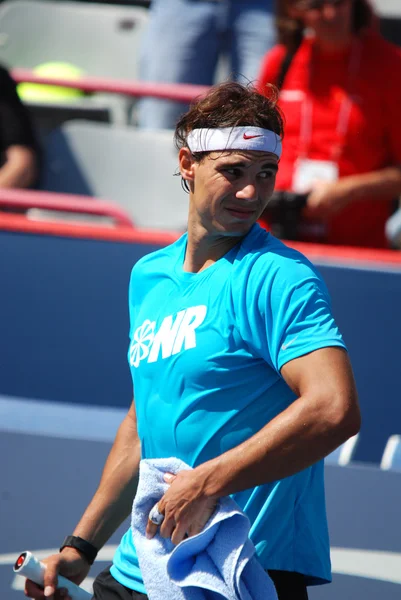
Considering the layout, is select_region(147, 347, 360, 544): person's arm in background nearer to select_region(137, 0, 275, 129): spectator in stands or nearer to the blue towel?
the blue towel

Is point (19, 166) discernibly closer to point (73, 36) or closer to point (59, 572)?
point (59, 572)

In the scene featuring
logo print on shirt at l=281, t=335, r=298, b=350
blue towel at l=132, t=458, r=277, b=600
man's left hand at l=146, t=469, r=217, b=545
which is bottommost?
blue towel at l=132, t=458, r=277, b=600

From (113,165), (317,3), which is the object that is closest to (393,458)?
(317,3)

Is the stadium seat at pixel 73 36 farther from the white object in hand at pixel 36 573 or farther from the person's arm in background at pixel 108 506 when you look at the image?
the white object in hand at pixel 36 573

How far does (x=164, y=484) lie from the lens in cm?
180

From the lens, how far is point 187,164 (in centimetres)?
206

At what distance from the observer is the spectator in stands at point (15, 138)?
4664 mm

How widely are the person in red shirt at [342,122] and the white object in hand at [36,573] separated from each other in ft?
6.42

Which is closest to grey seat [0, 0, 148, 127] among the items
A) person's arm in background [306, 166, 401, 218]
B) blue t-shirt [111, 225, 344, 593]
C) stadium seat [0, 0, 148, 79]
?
stadium seat [0, 0, 148, 79]

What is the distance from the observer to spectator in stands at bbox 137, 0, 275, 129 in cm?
522

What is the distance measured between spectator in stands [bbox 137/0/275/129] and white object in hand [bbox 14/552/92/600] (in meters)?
3.49

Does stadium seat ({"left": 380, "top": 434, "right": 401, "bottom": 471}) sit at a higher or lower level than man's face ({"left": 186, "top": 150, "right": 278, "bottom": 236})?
lower

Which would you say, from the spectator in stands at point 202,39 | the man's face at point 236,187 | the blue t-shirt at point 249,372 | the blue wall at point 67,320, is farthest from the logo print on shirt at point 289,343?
the spectator in stands at point 202,39

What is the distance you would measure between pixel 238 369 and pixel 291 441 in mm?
232
